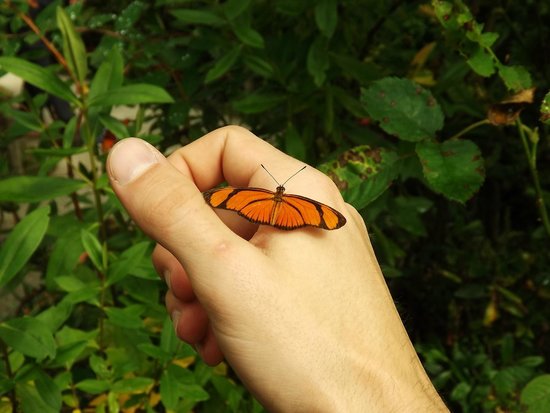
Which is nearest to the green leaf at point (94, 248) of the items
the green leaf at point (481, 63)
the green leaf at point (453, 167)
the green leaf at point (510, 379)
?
the green leaf at point (453, 167)

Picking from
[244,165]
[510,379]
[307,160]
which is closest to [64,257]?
[244,165]

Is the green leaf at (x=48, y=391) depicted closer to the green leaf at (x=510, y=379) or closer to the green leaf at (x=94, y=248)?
the green leaf at (x=94, y=248)

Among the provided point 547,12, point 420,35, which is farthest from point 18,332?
point 547,12

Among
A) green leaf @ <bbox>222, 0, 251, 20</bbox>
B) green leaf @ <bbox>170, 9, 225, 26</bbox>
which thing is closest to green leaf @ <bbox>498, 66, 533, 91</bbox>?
green leaf @ <bbox>222, 0, 251, 20</bbox>

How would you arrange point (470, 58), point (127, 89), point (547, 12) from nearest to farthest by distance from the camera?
point (470, 58)
point (127, 89)
point (547, 12)

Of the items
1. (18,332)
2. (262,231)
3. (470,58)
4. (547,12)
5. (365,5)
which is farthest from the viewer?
(547,12)

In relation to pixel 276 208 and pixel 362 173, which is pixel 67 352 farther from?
pixel 362 173

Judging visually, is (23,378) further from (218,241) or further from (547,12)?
(547,12)
